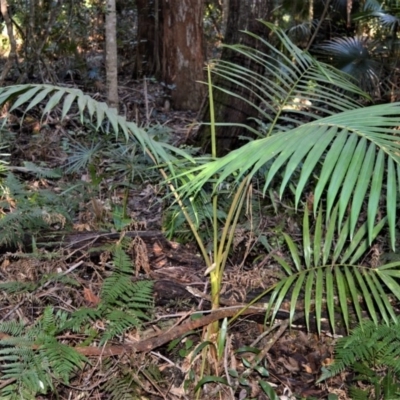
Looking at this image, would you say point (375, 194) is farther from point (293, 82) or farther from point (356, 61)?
point (356, 61)

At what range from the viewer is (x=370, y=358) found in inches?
82.4

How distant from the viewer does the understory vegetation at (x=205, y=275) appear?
1.69 metres

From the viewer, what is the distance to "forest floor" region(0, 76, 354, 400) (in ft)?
6.95

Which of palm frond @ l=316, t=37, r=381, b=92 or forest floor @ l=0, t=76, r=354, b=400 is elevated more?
palm frond @ l=316, t=37, r=381, b=92

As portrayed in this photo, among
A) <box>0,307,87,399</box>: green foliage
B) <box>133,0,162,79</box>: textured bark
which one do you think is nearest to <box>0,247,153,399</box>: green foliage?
<box>0,307,87,399</box>: green foliage

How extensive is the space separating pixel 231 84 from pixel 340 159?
2.47m

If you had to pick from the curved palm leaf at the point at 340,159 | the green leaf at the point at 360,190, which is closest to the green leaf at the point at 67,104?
the curved palm leaf at the point at 340,159

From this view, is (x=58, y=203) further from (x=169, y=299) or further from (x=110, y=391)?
(x=110, y=391)

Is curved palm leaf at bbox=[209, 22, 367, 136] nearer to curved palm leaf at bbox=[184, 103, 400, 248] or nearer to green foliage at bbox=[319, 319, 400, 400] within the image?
curved palm leaf at bbox=[184, 103, 400, 248]

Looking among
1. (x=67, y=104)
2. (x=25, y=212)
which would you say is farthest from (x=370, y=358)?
(x=25, y=212)

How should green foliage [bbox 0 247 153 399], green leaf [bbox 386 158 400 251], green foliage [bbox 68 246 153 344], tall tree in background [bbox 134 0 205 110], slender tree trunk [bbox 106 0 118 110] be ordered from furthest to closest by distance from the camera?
→ tall tree in background [bbox 134 0 205 110]
slender tree trunk [bbox 106 0 118 110]
green foliage [bbox 68 246 153 344]
green foliage [bbox 0 247 153 399]
green leaf [bbox 386 158 400 251]

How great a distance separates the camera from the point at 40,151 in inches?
170

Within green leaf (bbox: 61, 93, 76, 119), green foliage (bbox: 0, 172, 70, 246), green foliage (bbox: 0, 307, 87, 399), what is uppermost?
green leaf (bbox: 61, 93, 76, 119)

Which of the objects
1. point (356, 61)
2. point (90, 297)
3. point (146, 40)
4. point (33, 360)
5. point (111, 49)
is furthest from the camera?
point (146, 40)
